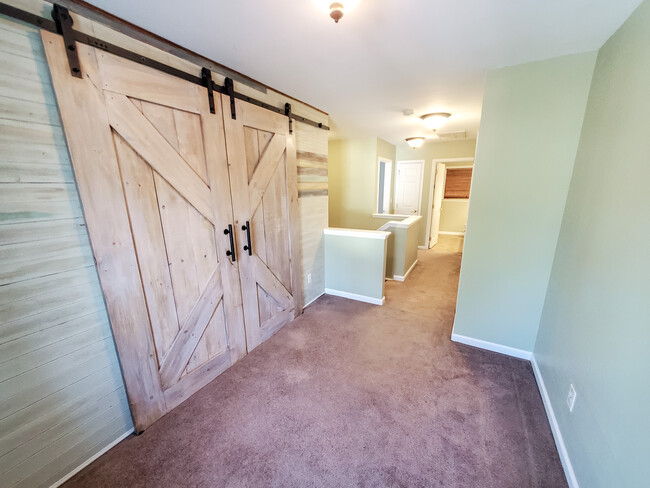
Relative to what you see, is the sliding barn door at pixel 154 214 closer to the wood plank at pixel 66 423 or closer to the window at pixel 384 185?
the wood plank at pixel 66 423

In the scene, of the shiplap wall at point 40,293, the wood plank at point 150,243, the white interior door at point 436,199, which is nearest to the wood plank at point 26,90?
the shiplap wall at point 40,293

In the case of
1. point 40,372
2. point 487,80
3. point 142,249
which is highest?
point 487,80

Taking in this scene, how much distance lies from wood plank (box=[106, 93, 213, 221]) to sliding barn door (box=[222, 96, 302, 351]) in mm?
285

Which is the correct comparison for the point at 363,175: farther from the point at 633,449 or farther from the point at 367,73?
the point at 633,449

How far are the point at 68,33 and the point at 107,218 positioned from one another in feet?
2.72

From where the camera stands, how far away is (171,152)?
155 centimetres

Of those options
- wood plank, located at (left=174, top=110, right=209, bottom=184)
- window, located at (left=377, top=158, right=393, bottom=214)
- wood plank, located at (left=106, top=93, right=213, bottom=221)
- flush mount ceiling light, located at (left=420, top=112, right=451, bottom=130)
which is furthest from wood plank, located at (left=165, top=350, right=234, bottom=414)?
window, located at (left=377, top=158, right=393, bottom=214)

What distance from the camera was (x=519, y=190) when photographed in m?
1.95

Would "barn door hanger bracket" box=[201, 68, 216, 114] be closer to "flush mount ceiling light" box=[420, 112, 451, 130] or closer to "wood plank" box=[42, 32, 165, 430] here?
"wood plank" box=[42, 32, 165, 430]

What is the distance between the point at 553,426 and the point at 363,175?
4.16 metres

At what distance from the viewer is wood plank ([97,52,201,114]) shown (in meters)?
1.27

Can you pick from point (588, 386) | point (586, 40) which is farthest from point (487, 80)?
point (588, 386)

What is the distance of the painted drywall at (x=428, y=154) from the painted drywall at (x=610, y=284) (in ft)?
12.5

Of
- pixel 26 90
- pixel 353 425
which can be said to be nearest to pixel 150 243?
pixel 26 90
